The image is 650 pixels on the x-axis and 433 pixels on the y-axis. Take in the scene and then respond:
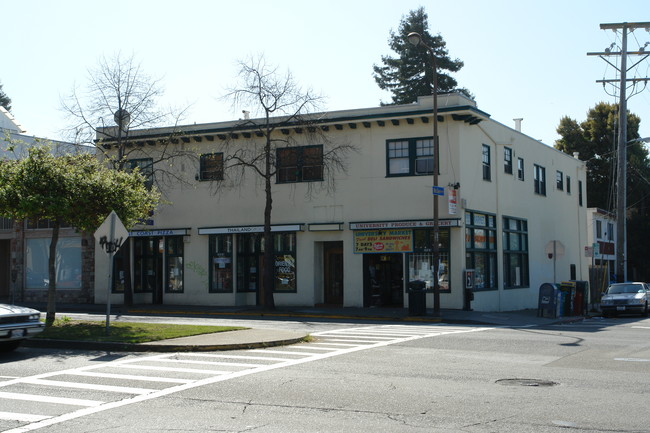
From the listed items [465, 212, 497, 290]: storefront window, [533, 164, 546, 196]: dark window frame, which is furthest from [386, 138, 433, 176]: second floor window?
[533, 164, 546, 196]: dark window frame

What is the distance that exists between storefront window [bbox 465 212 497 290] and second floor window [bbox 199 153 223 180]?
11052mm

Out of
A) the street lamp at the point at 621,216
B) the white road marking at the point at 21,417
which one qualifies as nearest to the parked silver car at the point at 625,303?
the street lamp at the point at 621,216

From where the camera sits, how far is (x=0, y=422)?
325 inches

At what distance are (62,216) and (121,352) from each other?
5.73 metres

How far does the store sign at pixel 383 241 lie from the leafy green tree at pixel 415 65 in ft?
108

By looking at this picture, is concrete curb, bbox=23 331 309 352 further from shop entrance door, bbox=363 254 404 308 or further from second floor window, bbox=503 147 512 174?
second floor window, bbox=503 147 512 174

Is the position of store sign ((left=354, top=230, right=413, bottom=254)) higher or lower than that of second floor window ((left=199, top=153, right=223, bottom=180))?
lower

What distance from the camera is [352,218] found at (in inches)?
1152

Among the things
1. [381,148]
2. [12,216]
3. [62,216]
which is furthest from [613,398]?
[381,148]

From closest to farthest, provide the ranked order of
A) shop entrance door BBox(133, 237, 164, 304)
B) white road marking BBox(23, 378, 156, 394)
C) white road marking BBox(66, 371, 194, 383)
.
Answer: white road marking BBox(23, 378, 156, 394) < white road marking BBox(66, 371, 194, 383) < shop entrance door BBox(133, 237, 164, 304)

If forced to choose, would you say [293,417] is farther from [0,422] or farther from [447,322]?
[447,322]

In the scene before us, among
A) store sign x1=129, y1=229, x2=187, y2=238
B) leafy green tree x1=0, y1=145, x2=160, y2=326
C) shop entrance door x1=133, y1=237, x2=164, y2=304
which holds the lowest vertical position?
shop entrance door x1=133, y1=237, x2=164, y2=304

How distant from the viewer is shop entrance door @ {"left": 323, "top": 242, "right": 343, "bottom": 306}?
3008 cm

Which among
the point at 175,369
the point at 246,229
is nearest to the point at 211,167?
the point at 246,229
